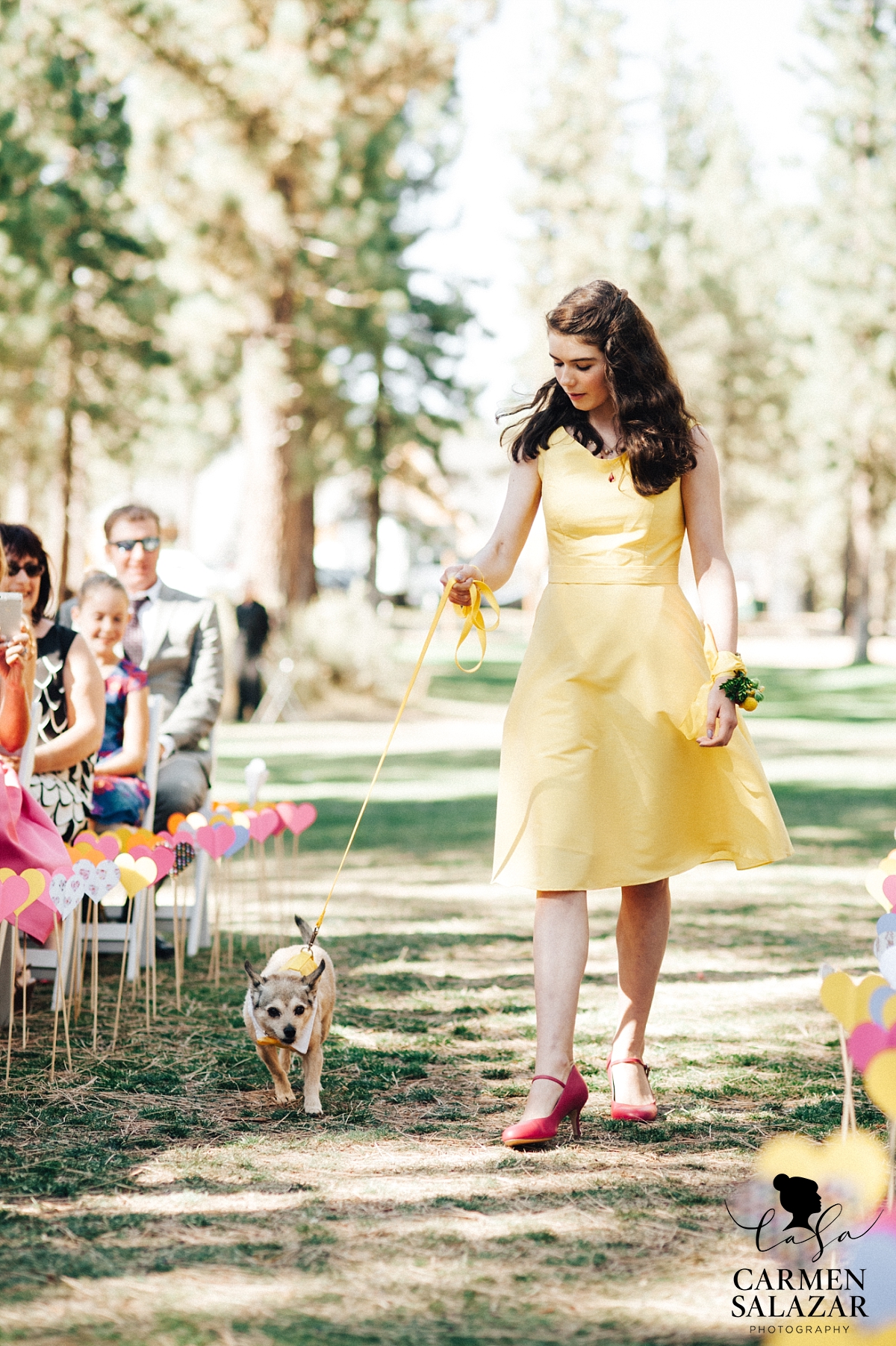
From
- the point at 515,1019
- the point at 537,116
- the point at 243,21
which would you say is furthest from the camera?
the point at 537,116

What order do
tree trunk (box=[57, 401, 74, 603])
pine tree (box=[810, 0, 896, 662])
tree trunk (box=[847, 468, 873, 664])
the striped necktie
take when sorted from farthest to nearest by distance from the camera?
tree trunk (box=[847, 468, 873, 664]) → pine tree (box=[810, 0, 896, 662]) → tree trunk (box=[57, 401, 74, 603]) → the striped necktie

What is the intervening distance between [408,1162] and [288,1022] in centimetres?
45

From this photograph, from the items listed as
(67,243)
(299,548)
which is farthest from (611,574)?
(67,243)

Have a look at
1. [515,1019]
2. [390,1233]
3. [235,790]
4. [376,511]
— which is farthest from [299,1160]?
[376,511]

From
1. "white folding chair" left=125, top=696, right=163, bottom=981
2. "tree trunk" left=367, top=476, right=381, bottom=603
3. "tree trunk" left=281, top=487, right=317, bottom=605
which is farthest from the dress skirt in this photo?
"tree trunk" left=367, top=476, right=381, bottom=603

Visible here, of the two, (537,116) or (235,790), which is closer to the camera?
(235,790)

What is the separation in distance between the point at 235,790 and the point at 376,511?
1604 cm

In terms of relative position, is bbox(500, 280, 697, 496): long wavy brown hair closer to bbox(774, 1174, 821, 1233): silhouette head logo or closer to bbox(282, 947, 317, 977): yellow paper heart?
bbox(282, 947, 317, 977): yellow paper heart

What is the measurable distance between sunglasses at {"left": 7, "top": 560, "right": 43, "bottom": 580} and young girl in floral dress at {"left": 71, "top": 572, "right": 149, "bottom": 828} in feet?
2.02

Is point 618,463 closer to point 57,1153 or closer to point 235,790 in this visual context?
point 57,1153

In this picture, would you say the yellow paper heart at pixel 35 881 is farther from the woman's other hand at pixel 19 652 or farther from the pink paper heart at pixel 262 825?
the pink paper heart at pixel 262 825

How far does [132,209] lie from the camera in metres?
18.5

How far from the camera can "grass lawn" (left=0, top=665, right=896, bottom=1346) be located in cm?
219

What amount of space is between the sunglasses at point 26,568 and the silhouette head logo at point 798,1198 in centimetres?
296
